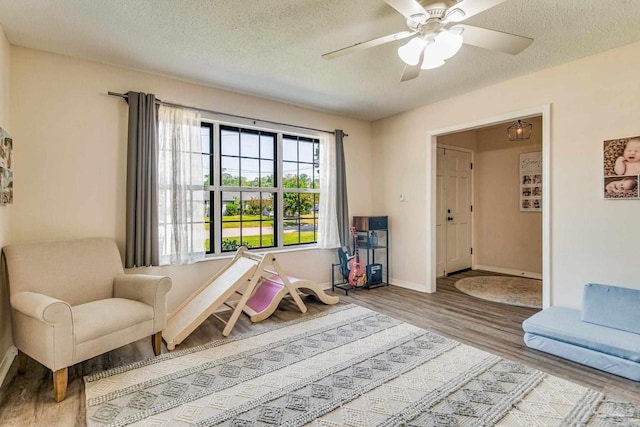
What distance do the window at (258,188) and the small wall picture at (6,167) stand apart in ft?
5.16

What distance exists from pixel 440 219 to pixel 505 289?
139cm

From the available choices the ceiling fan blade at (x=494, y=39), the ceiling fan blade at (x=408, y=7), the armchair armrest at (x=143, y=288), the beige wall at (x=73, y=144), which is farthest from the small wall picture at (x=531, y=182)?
the armchair armrest at (x=143, y=288)

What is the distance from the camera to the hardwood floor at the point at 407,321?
73.8 inches

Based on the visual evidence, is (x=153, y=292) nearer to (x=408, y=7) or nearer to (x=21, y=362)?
(x=21, y=362)

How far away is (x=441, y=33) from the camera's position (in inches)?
73.3

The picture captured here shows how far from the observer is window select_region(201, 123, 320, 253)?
3705 mm

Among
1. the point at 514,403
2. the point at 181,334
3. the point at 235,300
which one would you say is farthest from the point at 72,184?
the point at 514,403

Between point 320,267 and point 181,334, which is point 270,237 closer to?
point 320,267

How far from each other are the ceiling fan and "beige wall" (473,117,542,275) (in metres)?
3.74

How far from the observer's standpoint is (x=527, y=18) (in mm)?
2264

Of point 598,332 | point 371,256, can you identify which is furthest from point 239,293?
point 598,332

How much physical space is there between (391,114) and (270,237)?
8.11 feet

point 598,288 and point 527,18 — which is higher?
point 527,18

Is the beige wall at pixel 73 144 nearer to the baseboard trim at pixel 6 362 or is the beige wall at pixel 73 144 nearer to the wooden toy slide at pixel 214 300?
the wooden toy slide at pixel 214 300
